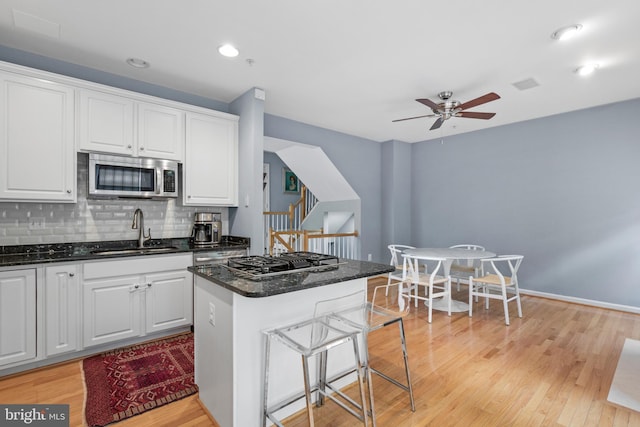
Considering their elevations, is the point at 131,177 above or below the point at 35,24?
below

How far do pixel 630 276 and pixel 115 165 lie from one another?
6.20 meters

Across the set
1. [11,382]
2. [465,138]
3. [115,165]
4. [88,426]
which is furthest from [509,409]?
[465,138]

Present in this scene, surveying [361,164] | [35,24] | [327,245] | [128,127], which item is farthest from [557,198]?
[35,24]

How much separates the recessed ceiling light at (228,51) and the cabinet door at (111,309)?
2.18 meters

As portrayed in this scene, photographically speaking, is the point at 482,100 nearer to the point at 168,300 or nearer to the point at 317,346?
the point at 317,346

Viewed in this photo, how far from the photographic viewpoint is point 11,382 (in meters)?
2.36

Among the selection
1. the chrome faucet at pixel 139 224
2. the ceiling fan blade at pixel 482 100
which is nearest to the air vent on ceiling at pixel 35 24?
the chrome faucet at pixel 139 224

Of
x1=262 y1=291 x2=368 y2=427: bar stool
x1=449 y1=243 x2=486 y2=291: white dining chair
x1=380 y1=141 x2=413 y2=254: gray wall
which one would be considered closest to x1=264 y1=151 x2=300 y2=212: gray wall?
x1=380 y1=141 x2=413 y2=254: gray wall

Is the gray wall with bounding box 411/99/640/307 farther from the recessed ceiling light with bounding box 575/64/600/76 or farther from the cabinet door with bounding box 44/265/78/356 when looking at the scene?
the cabinet door with bounding box 44/265/78/356

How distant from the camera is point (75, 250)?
2.99m

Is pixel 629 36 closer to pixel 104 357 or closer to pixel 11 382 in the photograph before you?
pixel 104 357

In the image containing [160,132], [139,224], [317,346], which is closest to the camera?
[317,346]

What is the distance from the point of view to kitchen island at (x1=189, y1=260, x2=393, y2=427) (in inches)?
67.2

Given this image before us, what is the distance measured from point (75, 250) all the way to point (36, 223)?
39 cm
